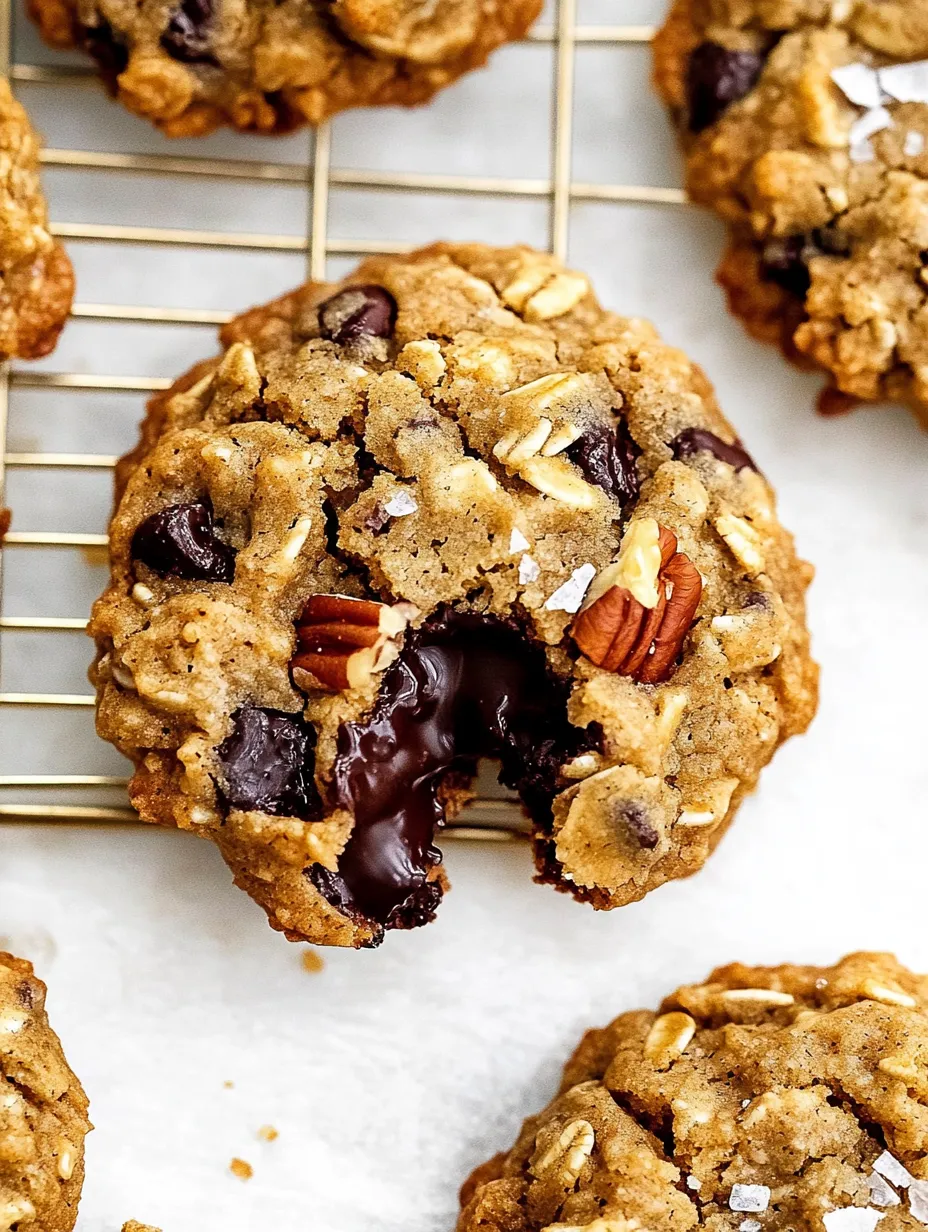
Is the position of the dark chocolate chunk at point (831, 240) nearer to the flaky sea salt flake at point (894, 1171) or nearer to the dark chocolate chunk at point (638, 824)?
the dark chocolate chunk at point (638, 824)

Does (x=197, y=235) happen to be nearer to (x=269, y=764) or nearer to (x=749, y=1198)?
(x=269, y=764)

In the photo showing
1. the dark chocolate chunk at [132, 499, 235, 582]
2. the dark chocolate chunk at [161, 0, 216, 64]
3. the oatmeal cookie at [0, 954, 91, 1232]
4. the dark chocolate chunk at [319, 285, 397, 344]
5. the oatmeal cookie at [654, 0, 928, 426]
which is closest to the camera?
the oatmeal cookie at [0, 954, 91, 1232]

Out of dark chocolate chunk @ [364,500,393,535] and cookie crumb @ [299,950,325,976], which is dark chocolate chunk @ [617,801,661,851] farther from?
cookie crumb @ [299,950,325,976]

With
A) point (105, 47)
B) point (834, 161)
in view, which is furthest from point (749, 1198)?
point (105, 47)

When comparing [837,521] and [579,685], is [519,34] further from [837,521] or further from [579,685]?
[579,685]

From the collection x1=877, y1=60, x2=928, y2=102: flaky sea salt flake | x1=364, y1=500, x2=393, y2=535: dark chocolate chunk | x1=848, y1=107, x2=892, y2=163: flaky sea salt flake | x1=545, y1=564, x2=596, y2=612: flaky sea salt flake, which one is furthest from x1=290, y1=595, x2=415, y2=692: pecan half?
x1=877, y1=60, x2=928, y2=102: flaky sea salt flake

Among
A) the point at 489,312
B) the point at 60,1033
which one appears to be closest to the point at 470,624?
the point at 489,312

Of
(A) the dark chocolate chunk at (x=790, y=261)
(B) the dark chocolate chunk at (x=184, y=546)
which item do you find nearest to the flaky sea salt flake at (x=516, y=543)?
(B) the dark chocolate chunk at (x=184, y=546)
